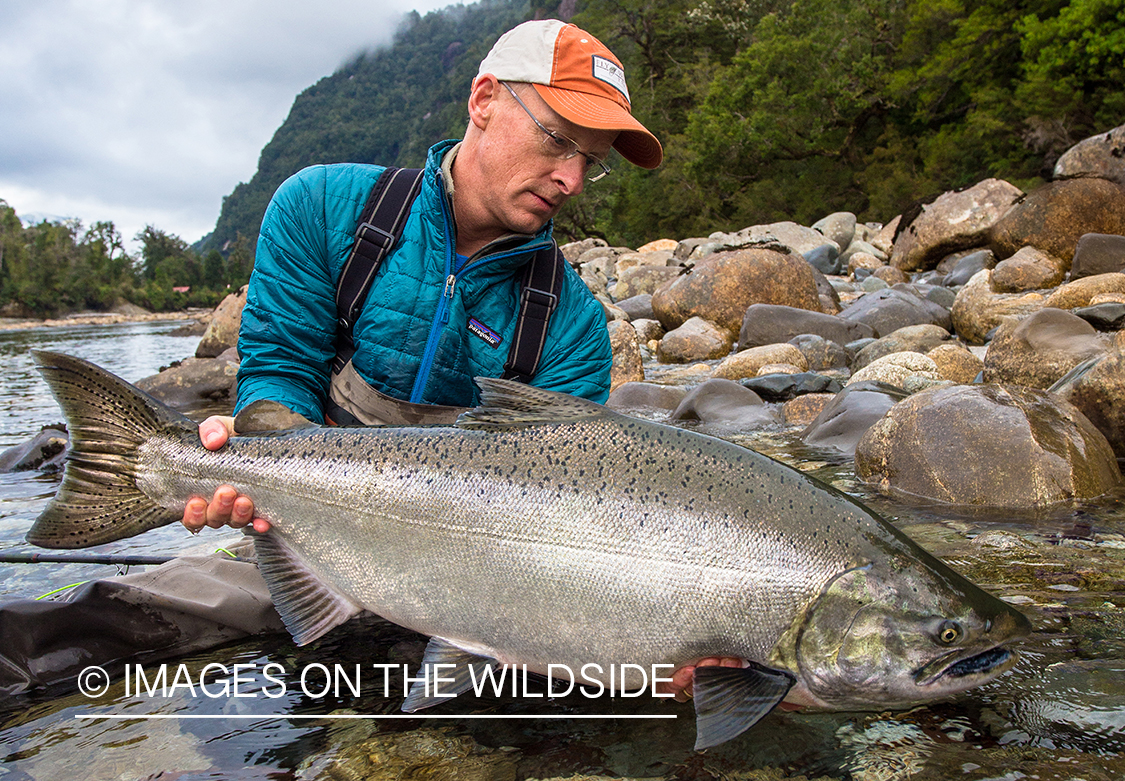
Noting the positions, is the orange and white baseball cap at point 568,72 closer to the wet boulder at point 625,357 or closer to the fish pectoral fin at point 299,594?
the fish pectoral fin at point 299,594

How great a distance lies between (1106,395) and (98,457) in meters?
6.04

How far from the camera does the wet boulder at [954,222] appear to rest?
1872 centimetres

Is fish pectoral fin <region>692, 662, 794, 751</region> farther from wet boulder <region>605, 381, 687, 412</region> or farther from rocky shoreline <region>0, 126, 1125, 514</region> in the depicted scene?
wet boulder <region>605, 381, 687, 412</region>

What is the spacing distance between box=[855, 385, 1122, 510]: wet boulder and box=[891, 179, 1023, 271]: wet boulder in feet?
48.4

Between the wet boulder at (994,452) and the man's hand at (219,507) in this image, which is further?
the wet boulder at (994,452)

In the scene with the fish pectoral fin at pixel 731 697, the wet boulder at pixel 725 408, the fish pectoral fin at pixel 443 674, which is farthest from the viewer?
the wet boulder at pixel 725 408

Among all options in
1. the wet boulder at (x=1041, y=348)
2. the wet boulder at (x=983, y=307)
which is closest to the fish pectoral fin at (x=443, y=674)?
the wet boulder at (x=1041, y=348)

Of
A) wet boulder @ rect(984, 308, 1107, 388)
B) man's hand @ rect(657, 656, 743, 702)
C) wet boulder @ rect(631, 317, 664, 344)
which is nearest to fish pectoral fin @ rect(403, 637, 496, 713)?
man's hand @ rect(657, 656, 743, 702)

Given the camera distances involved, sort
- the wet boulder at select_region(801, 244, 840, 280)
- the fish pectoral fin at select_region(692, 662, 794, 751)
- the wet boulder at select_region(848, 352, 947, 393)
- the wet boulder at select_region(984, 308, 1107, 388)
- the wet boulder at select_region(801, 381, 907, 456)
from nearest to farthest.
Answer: the fish pectoral fin at select_region(692, 662, 794, 751)
the wet boulder at select_region(984, 308, 1107, 388)
the wet boulder at select_region(801, 381, 907, 456)
the wet boulder at select_region(848, 352, 947, 393)
the wet boulder at select_region(801, 244, 840, 280)

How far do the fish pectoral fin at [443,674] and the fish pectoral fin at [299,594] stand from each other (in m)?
0.36

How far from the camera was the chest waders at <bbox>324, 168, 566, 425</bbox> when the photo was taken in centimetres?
350

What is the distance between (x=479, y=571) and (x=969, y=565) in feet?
8.48

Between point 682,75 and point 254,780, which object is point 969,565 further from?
point 682,75

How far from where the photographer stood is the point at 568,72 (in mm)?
3250
